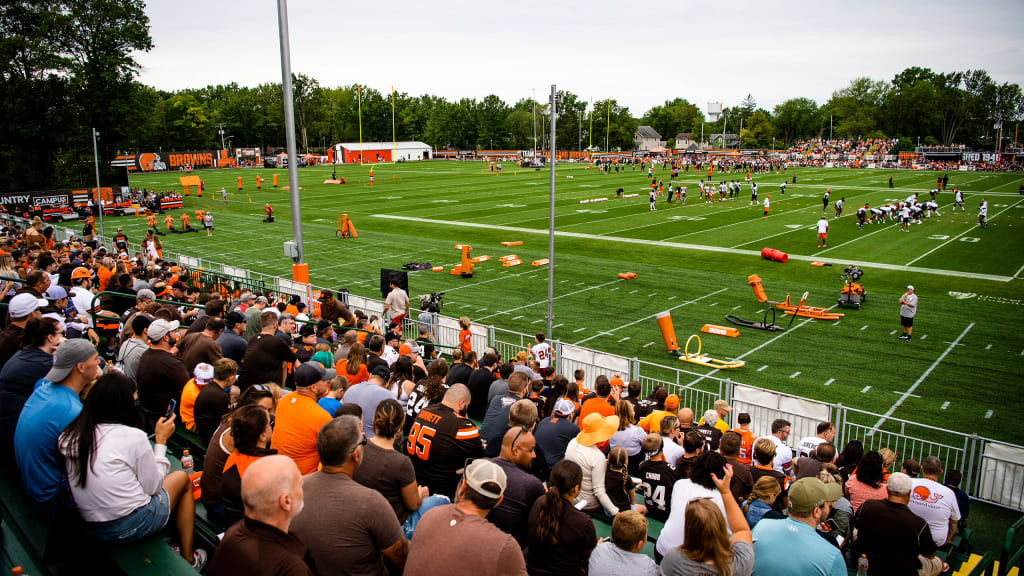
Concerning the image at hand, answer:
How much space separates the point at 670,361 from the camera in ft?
53.2

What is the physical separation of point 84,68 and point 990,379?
59.7 metres

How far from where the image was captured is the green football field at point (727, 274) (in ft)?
50.5

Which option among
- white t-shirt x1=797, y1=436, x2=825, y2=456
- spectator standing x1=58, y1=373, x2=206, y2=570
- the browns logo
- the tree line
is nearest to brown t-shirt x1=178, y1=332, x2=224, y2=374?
spectator standing x1=58, y1=373, x2=206, y2=570

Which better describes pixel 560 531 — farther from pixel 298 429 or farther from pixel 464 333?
pixel 464 333

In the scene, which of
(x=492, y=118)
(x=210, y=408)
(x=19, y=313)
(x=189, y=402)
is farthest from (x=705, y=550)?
(x=492, y=118)

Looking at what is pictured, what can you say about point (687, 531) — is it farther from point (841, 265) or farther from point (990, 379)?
point (841, 265)

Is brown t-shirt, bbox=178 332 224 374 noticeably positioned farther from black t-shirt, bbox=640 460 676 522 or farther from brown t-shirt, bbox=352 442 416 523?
black t-shirt, bbox=640 460 676 522

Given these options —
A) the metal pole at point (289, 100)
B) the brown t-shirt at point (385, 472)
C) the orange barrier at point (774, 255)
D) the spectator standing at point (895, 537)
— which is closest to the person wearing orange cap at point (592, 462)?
the brown t-shirt at point (385, 472)

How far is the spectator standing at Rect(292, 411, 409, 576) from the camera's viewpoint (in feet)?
12.5

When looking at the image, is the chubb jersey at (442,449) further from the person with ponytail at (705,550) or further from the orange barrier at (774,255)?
the orange barrier at (774,255)

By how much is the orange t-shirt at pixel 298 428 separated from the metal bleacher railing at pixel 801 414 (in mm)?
8244

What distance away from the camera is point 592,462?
18.0 ft

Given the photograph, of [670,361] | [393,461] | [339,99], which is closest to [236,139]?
[339,99]

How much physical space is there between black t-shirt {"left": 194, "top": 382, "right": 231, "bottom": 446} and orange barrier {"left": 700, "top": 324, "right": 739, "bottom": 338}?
1488 cm
